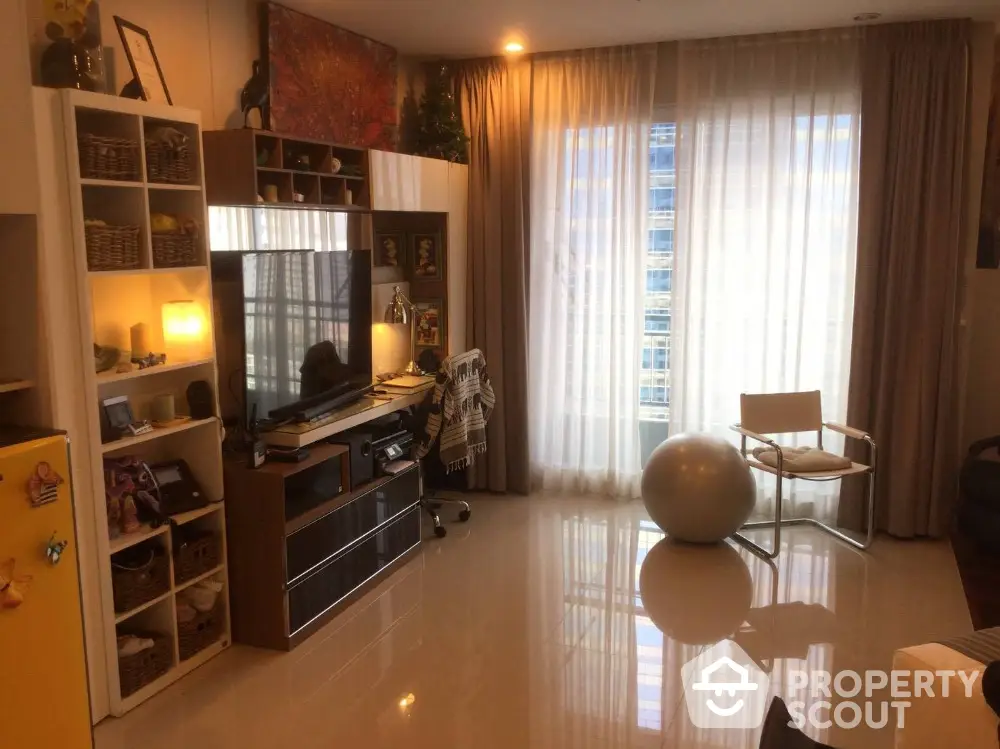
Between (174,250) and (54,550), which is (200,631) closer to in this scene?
(54,550)

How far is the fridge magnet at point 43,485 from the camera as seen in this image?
7.98 ft

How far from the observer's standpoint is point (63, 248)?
2.70m

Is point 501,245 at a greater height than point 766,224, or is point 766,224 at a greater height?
point 766,224

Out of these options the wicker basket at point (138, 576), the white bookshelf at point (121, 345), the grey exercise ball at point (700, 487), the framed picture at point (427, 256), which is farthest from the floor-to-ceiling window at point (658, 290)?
the wicker basket at point (138, 576)

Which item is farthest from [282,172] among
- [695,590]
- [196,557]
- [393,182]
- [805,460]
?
[805,460]

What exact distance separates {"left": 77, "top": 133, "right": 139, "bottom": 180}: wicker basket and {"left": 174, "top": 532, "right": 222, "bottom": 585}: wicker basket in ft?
4.50

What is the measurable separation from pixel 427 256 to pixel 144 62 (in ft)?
7.18

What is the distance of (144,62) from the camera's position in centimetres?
316

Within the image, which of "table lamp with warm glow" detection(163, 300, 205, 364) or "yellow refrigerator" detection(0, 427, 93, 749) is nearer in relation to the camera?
"yellow refrigerator" detection(0, 427, 93, 749)

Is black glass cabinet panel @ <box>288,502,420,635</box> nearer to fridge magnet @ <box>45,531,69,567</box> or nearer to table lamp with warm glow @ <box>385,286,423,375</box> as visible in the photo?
table lamp with warm glow @ <box>385,286,423,375</box>

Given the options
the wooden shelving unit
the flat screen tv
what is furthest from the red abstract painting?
the flat screen tv

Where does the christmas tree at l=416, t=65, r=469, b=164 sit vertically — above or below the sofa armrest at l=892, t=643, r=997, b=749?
above

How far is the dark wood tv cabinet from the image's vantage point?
11.1ft

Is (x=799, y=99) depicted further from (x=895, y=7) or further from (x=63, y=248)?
(x=63, y=248)
